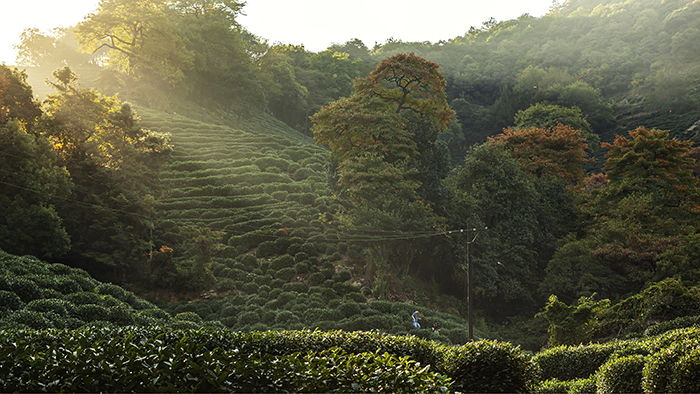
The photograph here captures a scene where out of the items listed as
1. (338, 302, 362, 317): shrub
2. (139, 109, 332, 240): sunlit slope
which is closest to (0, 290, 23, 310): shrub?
(338, 302, 362, 317): shrub

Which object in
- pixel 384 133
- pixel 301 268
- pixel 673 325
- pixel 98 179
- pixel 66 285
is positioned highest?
pixel 384 133

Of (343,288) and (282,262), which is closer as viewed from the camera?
(343,288)

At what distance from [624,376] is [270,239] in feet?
68.3

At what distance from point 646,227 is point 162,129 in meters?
35.6

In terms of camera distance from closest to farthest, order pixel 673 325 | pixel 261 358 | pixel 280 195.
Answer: pixel 261 358
pixel 673 325
pixel 280 195

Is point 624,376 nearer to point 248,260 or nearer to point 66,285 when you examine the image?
point 66,285

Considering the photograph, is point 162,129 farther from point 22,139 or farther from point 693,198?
point 693,198

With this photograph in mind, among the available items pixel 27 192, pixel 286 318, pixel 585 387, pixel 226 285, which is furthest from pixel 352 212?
pixel 585 387

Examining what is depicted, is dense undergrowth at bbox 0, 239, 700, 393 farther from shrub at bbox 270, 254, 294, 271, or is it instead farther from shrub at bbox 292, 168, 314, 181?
shrub at bbox 292, 168, 314, 181

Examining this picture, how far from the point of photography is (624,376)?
27.5 feet

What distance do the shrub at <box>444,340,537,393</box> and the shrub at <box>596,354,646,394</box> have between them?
167 cm

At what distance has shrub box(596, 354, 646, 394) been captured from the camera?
8164 millimetres

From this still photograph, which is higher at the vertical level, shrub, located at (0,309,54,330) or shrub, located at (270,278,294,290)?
shrub, located at (0,309,54,330)

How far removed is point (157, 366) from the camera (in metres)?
5.40
